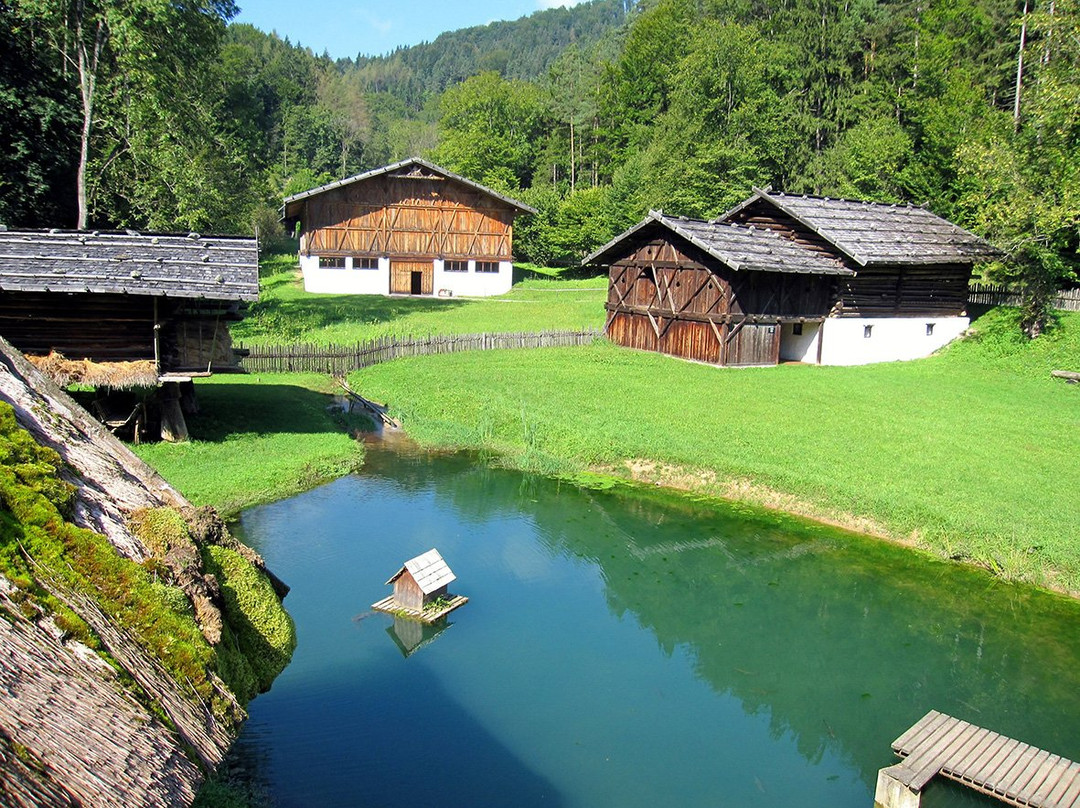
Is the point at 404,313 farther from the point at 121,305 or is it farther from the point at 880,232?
the point at 121,305

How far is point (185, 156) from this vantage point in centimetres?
3309

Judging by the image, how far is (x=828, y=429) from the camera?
22.3 m

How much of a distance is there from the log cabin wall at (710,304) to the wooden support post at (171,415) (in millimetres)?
18535

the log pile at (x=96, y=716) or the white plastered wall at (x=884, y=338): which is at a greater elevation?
the white plastered wall at (x=884, y=338)

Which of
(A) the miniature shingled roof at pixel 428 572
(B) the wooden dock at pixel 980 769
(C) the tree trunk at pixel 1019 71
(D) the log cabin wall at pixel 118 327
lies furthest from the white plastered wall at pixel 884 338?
(B) the wooden dock at pixel 980 769

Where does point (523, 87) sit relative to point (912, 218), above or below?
above

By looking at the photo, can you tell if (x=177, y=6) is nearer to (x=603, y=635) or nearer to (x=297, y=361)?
(x=297, y=361)

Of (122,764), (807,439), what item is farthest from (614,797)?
(807,439)

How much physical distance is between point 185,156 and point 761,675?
30.1m

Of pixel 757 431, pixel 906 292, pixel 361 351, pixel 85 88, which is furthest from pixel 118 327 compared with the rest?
pixel 906 292

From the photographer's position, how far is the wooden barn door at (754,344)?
30.9 m

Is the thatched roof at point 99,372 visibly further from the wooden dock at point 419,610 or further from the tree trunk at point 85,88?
the tree trunk at point 85,88

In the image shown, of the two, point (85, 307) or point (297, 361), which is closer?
point (85, 307)

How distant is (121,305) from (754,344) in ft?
69.4
